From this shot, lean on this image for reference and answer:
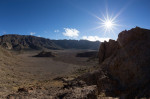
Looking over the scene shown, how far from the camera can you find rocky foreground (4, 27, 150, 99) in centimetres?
554

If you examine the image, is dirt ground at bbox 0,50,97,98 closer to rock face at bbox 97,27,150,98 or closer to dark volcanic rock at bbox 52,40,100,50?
rock face at bbox 97,27,150,98

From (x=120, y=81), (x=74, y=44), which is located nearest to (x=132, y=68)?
(x=120, y=81)

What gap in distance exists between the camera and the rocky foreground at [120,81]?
5.54 metres

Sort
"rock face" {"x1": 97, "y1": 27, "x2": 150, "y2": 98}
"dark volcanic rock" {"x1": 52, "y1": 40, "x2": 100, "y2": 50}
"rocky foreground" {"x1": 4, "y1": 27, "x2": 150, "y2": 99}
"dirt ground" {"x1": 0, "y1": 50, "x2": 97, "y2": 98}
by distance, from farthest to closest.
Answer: "dark volcanic rock" {"x1": 52, "y1": 40, "x2": 100, "y2": 50}, "dirt ground" {"x1": 0, "y1": 50, "x2": 97, "y2": 98}, "rock face" {"x1": 97, "y1": 27, "x2": 150, "y2": 98}, "rocky foreground" {"x1": 4, "y1": 27, "x2": 150, "y2": 99}

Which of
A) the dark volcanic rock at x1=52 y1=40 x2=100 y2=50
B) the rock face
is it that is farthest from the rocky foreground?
the dark volcanic rock at x1=52 y1=40 x2=100 y2=50

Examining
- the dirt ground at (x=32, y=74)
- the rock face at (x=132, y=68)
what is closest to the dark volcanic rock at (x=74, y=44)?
the dirt ground at (x=32, y=74)

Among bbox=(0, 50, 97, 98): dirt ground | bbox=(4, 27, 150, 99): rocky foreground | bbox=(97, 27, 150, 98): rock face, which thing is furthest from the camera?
bbox=(0, 50, 97, 98): dirt ground

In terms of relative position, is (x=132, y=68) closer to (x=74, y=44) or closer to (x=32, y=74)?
(x=32, y=74)

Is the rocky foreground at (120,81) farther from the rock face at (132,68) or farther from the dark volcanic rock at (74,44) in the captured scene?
the dark volcanic rock at (74,44)

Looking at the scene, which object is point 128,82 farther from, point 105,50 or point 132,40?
point 105,50

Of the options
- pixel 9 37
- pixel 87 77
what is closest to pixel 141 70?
pixel 87 77

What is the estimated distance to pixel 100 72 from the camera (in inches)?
374

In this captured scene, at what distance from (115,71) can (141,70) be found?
225 centimetres

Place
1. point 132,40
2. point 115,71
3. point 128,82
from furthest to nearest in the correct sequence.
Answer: point 132,40
point 115,71
point 128,82
